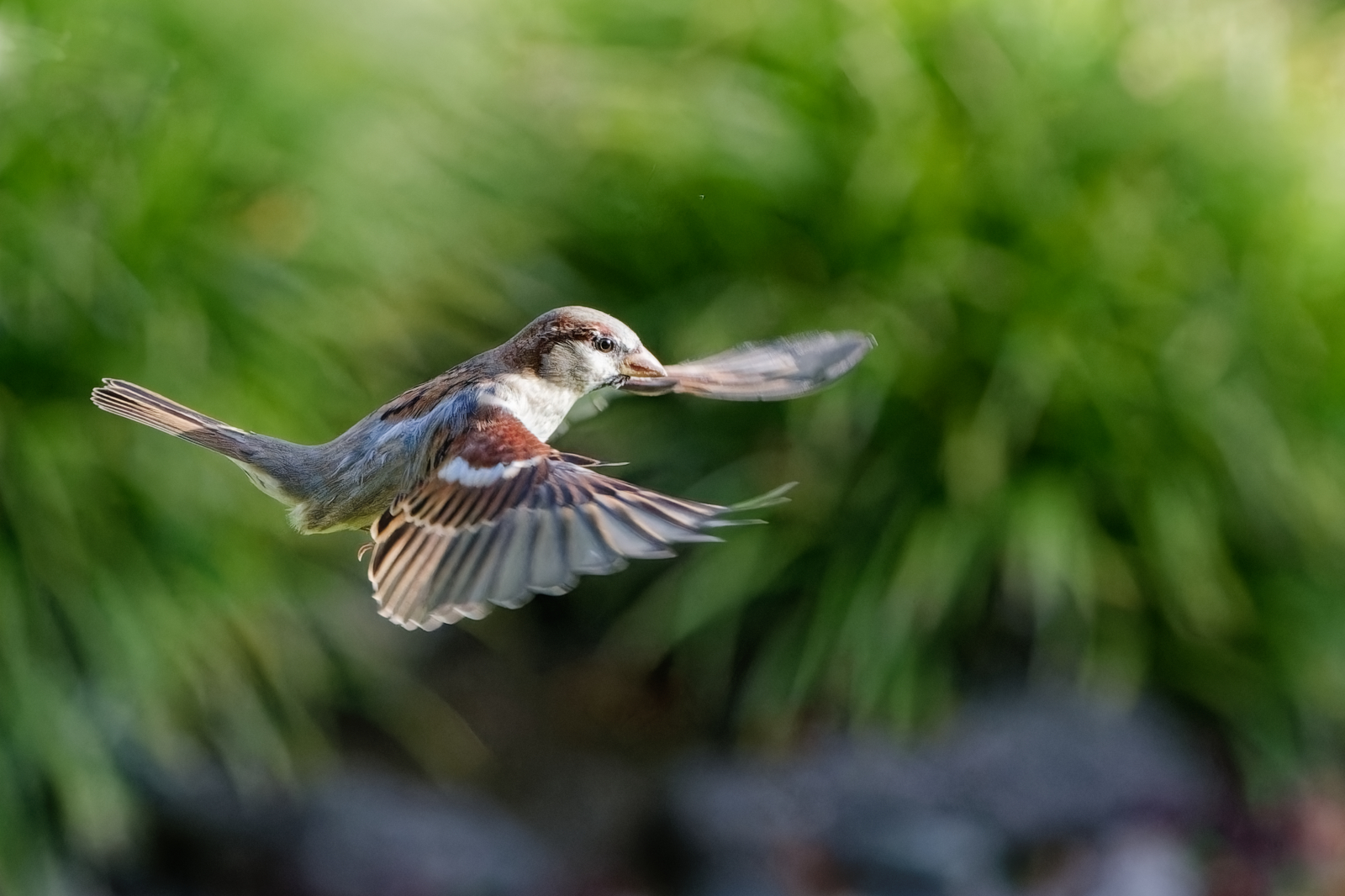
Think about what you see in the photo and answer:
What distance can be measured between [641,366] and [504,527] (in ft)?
0.41

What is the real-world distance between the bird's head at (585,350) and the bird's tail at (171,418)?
0.23 m

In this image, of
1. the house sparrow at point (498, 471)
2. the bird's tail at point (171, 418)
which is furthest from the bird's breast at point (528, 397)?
the bird's tail at point (171, 418)

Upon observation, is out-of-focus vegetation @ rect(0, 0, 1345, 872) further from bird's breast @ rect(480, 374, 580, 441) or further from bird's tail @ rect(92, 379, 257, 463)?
bird's breast @ rect(480, 374, 580, 441)

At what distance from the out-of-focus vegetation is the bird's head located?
1617mm

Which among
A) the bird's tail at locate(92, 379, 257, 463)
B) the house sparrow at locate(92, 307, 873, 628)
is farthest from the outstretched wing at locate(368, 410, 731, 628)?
the bird's tail at locate(92, 379, 257, 463)

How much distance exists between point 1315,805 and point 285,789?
182 cm

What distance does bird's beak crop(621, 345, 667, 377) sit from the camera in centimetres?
91

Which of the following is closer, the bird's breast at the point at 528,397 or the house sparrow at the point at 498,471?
the house sparrow at the point at 498,471

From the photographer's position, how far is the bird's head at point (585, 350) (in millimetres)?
907

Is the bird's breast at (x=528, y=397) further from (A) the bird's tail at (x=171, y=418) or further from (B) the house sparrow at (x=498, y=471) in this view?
(A) the bird's tail at (x=171, y=418)

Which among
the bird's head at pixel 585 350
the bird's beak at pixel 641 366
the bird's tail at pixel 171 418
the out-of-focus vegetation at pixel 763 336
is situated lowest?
the out-of-focus vegetation at pixel 763 336

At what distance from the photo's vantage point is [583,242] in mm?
2947

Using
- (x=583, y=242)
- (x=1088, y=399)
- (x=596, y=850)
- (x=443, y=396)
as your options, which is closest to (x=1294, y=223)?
(x=1088, y=399)

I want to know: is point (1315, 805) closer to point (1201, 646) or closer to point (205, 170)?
point (1201, 646)
